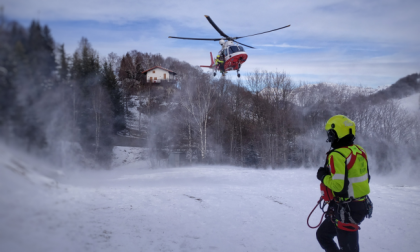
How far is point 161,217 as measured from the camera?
611cm

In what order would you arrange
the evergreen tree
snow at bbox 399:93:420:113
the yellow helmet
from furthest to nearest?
snow at bbox 399:93:420:113, the evergreen tree, the yellow helmet

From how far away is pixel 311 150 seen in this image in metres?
28.8

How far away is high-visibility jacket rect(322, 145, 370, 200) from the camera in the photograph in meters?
3.35

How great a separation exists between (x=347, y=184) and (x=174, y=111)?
1952cm

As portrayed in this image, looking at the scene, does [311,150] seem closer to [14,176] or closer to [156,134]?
[156,134]

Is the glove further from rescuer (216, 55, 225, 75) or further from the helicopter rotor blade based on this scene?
rescuer (216, 55, 225, 75)

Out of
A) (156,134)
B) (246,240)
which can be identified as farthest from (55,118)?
(156,134)

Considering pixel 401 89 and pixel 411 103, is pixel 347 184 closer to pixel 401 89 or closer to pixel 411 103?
pixel 411 103

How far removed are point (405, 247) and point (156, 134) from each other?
18755 millimetres

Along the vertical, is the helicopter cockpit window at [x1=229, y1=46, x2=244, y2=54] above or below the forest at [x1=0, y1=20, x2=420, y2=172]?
above

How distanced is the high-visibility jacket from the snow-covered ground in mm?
2271

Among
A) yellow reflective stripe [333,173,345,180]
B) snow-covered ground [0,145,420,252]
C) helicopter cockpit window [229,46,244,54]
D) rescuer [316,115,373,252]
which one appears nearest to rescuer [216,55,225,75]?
helicopter cockpit window [229,46,244,54]

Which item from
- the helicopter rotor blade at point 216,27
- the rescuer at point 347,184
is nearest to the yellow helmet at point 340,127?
the rescuer at point 347,184

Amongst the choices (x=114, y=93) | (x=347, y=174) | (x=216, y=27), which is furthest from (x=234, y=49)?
(x=347, y=174)
